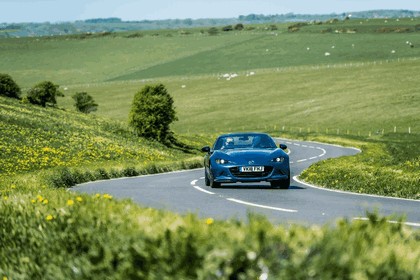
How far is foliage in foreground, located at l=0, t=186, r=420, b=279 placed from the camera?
5125 mm

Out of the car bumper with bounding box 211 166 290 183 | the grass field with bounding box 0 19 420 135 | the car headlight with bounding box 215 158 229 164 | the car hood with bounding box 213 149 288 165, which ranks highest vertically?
the car hood with bounding box 213 149 288 165

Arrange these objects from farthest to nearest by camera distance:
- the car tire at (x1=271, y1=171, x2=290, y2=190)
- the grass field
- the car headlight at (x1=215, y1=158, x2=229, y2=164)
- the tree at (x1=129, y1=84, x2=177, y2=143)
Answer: the grass field → the tree at (x1=129, y1=84, x2=177, y2=143) → the car tire at (x1=271, y1=171, x2=290, y2=190) → the car headlight at (x1=215, y1=158, x2=229, y2=164)

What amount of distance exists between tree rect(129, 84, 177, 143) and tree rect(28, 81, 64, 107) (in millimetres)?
14449

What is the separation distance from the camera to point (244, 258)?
5.38 m

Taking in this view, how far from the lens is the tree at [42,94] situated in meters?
76.5

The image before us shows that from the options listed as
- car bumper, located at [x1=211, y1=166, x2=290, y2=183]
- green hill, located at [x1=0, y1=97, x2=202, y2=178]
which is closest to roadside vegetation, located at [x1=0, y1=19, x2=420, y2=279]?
green hill, located at [x1=0, y1=97, x2=202, y2=178]

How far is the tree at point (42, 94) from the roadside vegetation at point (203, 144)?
2840 millimetres

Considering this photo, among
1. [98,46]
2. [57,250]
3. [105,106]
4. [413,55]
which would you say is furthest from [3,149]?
[98,46]

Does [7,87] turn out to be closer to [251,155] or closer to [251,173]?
[251,155]

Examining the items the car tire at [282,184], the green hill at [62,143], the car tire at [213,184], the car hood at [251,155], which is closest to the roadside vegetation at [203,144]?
the green hill at [62,143]

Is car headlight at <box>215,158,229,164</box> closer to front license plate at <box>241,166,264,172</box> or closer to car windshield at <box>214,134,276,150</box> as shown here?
front license plate at <box>241,166,264,172</box>

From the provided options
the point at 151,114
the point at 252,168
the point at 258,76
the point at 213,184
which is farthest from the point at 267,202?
the point at 258,76

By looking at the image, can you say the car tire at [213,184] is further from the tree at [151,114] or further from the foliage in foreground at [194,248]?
the tree at [151,114]

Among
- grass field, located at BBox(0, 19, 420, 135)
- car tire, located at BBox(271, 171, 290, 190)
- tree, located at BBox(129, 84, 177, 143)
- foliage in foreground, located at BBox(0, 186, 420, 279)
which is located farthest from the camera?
grass field, located at BBox(0, 19, 420, 135)
